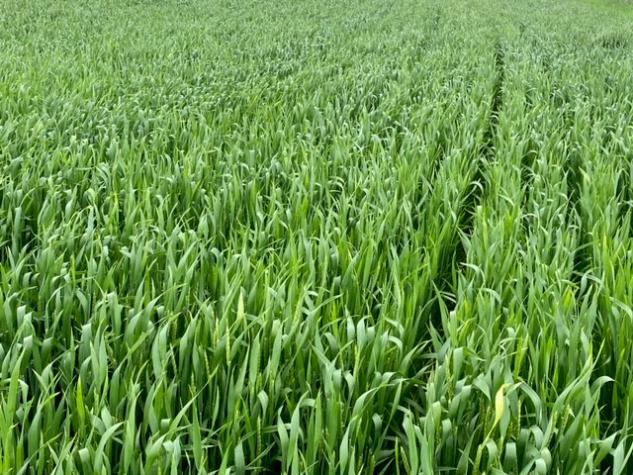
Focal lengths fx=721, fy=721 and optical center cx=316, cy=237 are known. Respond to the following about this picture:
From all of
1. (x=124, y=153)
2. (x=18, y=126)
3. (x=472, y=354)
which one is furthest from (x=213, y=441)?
(x=18, y=126)

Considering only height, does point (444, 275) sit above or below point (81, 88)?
below

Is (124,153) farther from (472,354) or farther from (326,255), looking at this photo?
(472,354)

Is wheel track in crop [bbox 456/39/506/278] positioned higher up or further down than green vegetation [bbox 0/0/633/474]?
further down

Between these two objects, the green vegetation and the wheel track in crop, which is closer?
the green vegetation

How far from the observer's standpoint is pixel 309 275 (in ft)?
8.93

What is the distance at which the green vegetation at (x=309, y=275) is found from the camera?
6.02 feet

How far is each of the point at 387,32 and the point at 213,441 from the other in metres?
12.8

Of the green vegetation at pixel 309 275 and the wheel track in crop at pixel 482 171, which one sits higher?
the green vegetation at pixel 309 275

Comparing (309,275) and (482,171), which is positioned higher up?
(309,275)

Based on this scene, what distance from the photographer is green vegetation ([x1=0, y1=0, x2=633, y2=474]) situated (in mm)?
1836

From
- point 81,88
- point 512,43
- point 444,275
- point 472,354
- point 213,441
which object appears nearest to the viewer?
point 213,441

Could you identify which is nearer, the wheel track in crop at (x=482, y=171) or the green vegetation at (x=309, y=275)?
the green vegetation at (x=309, y=275)

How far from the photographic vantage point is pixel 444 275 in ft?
11.1

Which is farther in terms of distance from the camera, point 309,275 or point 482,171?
point 482,171
